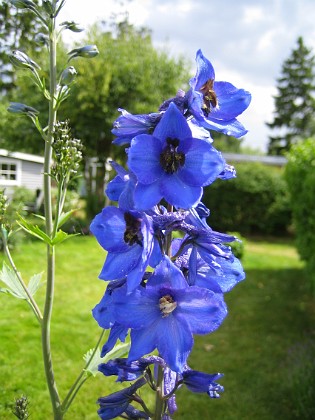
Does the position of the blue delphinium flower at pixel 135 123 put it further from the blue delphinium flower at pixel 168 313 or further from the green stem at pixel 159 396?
the green stem at pixel 159 396

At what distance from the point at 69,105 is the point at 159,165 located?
11.3m

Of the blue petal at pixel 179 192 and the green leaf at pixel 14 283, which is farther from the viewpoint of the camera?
the green leaf at pixel 14 283

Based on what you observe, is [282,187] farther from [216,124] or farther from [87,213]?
[216,124]

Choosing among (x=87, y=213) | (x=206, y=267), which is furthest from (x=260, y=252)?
(x=206, y=267)

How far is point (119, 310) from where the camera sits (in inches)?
46.0

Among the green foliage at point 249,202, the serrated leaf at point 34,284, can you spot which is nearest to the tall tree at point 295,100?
the green foliage at point 249,202

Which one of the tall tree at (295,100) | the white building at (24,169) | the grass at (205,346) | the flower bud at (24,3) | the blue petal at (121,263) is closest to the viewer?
the blue petal at (121,263)

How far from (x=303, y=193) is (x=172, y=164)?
20.7ft

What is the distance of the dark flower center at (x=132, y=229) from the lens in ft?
3.92

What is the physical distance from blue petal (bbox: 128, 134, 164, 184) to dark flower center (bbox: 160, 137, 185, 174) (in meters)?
0.02

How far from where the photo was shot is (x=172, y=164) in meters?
1.22

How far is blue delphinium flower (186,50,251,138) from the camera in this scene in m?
1.28

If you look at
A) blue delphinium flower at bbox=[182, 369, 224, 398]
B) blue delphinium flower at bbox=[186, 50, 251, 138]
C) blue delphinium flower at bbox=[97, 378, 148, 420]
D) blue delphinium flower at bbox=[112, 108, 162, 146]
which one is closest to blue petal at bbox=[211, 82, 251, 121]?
→ blue delphinium flower at bbox=[186, 50, 251, 138]

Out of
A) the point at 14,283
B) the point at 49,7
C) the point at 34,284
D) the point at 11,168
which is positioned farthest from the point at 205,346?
the point at 11,168
